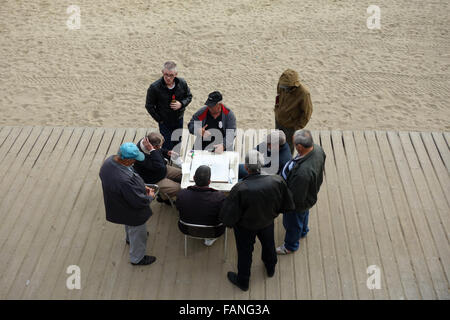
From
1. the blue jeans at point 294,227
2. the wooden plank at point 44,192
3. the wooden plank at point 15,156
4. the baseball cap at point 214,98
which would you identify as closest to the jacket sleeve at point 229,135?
the baseball cap at point 214,98

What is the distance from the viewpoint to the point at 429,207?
506 cm

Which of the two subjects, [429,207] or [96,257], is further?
[429,207]

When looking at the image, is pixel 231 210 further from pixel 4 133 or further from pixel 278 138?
pixel 4 133

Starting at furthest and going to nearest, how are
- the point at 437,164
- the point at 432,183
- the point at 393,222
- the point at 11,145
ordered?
the point at 11,145 < the point at 437,164 < the point at 432,183 < the point at 393,222

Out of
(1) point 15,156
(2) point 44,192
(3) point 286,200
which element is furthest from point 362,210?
(1) point 15,156

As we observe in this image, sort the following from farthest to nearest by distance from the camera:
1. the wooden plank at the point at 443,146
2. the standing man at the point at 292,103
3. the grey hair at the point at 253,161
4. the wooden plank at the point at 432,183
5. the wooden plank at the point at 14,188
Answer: the wooden plank at the point at 443,146 → the standing man at the point at 292,103 → the wooden plank at the point at 432,183 → the wooden plank at the point at 14,188 → the grey hair at the point at 253,161

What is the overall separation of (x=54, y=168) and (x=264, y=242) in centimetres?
315

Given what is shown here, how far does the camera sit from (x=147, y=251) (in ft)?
15.4

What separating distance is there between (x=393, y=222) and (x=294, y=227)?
1.32 m

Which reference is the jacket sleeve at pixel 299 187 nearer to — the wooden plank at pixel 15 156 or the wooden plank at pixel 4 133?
the wooden plank at pixel 15 156

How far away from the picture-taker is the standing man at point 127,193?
12.8 feet

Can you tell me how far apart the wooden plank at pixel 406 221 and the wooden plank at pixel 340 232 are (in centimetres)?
65


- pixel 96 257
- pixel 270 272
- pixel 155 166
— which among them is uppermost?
pixel 155 166

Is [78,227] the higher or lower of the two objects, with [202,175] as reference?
lower
